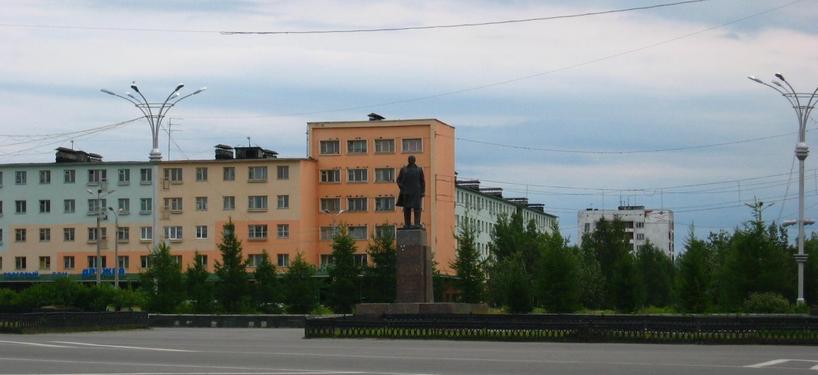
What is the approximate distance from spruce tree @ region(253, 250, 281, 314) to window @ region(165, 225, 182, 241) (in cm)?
2508

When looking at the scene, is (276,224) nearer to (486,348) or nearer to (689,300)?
(689,300)

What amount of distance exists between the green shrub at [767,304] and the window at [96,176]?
63185 millimetres

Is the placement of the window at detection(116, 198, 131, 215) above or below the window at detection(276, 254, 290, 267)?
above

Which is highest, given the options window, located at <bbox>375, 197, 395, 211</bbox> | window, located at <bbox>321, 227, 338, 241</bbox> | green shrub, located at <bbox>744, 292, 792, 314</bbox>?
window, located at <bbox>375, 197, 395, 211</bbox>

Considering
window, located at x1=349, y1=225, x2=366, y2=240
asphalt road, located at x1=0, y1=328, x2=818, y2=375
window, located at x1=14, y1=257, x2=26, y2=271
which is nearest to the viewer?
asphalt road, located at x1=0, y1=328, x2=818, y2=375

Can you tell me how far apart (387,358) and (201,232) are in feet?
255

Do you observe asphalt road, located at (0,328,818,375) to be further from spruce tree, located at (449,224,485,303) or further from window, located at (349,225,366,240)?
window, located at (349,225,366,240)

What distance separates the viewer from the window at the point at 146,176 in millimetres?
101912

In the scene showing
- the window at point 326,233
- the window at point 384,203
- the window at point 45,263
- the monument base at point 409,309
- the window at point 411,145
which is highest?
the window at point 411,145

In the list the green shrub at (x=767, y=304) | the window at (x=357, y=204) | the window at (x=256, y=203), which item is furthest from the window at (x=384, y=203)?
the green shrub at (x=767, y=304)

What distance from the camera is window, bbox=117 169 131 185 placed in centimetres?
10225

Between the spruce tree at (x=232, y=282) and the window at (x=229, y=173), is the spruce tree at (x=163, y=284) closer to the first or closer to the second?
the spruce tree at (x=232, y=282)

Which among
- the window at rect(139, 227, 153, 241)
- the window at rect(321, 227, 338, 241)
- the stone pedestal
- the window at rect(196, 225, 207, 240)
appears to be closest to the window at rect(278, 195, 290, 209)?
the window at rect(321, 227, 338, 241)

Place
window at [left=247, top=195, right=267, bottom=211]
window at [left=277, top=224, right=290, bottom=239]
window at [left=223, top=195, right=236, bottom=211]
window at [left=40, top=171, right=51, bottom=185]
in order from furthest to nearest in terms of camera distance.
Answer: window at [left=40, top=171, right=51, bottom=185] < window at [left=223, top=195, right=236, bottom=211] < window at [left=247, top=195, right=267, bottom=211] < window at [left=277, top=224, right=290, bottom=239]
